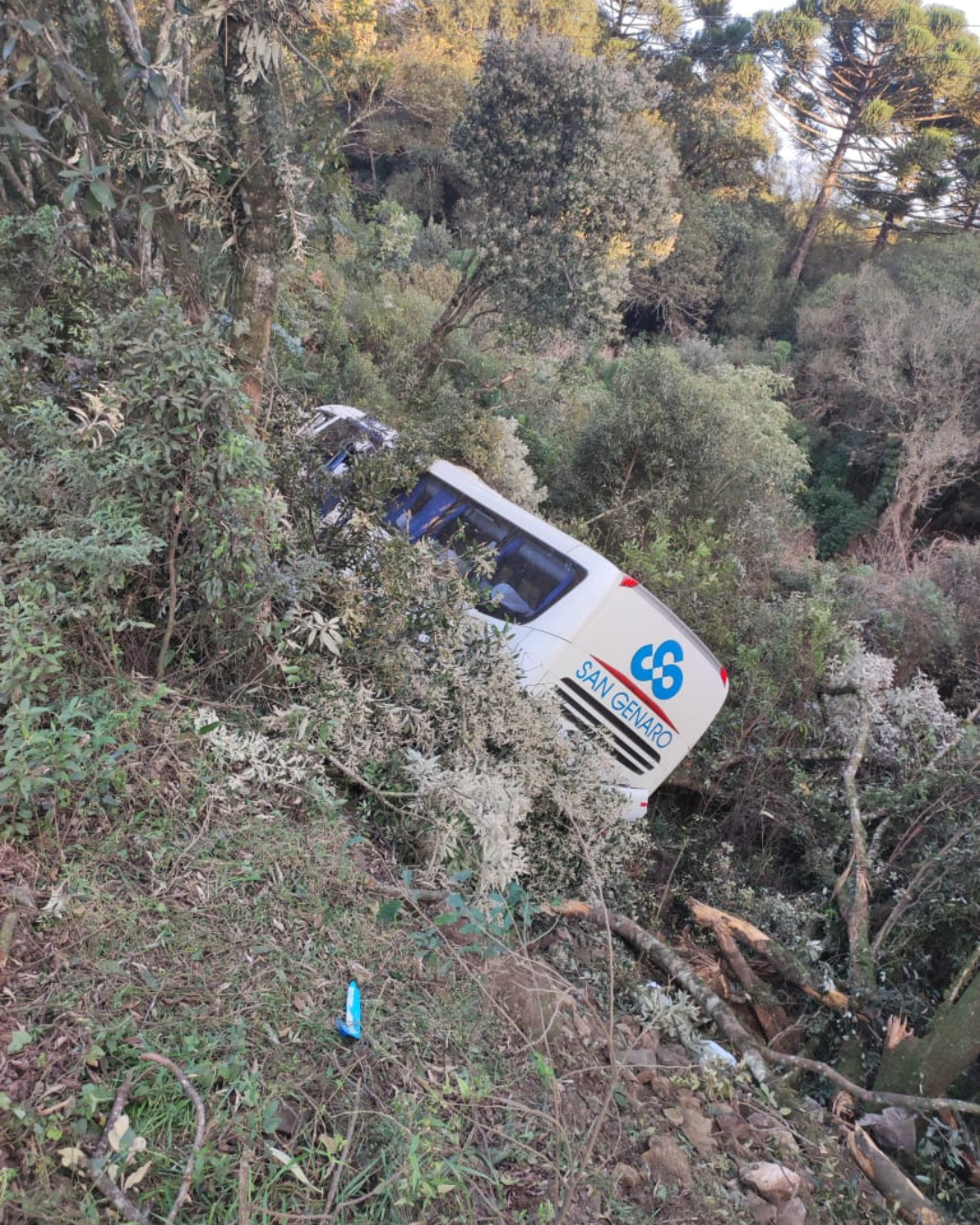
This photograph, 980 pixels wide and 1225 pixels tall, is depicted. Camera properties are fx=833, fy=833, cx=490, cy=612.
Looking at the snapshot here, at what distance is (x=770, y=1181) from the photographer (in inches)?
106

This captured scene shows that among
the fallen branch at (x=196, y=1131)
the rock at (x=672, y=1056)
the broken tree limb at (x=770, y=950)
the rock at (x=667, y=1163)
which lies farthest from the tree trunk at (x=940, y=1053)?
the fallen branch at (x=196, y=1131)

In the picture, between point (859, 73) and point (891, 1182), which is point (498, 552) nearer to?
point (891, 1182)

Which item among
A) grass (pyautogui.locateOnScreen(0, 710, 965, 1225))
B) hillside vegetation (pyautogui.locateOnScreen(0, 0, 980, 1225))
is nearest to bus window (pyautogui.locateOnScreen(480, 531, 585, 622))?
hillside vegetation (pyautogui.locateOnScreen(0, 0, 980, 1225))

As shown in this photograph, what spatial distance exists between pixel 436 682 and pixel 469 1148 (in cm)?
220

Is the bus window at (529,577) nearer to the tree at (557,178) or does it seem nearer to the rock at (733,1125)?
the rock at (733,1125)

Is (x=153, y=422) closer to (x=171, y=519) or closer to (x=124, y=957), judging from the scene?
(x=171, y=519)

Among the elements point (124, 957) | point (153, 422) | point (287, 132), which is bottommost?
point (124, 957)

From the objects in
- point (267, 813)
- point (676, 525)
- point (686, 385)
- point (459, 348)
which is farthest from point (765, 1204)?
point (459, 348)

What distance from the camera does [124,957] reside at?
2295mm

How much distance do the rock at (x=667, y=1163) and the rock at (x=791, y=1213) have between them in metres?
0.32

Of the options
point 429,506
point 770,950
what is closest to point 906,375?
point 429,506

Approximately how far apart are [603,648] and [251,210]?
3.02 m

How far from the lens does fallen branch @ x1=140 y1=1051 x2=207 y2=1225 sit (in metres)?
1.75

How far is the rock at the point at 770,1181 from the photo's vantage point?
8.77 feet
